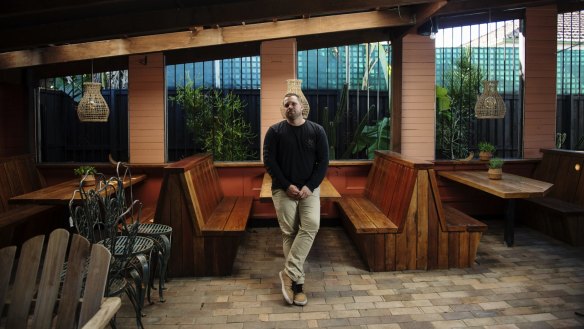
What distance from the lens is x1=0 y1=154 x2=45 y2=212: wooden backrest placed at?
541 cm

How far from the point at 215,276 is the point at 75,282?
260 centimetres

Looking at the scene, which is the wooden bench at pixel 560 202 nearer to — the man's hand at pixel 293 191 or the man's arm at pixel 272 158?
the man's hand at pixel 293 191

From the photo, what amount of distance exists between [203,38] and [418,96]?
298 cm

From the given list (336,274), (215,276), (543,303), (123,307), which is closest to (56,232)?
(123,307)

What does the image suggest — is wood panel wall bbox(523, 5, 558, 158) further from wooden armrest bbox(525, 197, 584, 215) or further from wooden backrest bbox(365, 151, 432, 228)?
wooden backrest bbox(365, 151, 432, 228)

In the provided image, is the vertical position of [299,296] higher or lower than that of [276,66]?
lower

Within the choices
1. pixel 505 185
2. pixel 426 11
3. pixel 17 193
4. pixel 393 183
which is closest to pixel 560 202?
pixel 505 185

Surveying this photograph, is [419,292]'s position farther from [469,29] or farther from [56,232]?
[469,29]

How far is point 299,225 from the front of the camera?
3.82m

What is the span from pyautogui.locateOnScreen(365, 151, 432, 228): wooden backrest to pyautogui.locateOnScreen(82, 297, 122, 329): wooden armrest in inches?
122

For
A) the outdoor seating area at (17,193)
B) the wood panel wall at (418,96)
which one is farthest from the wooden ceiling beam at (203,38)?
the outdoor seating area at (17,193)

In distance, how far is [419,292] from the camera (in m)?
3.89

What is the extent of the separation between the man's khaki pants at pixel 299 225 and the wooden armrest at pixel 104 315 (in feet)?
6.56

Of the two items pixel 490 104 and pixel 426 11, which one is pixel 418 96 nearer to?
pixel 490 104
